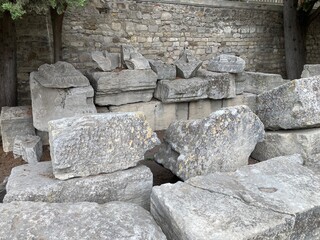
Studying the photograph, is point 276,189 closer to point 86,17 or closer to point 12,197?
point 12,197

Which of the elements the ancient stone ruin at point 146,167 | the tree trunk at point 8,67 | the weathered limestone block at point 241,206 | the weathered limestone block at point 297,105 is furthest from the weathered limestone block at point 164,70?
the tree trunk at point 8,67

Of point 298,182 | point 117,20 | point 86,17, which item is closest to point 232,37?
point 117,20

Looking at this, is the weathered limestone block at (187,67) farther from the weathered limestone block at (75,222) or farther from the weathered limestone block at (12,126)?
the weathered limestone block at (75,222)

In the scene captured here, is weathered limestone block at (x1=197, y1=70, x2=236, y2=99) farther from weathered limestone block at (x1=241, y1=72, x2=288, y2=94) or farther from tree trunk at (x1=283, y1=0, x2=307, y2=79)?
tree trunk at (x1=283, y1=0, x2=307, y2=79)

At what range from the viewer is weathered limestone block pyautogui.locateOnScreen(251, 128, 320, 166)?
10.8ft

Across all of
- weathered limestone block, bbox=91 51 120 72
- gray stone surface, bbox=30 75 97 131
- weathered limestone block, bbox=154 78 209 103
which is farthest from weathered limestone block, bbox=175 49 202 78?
gray stone surface, bbox=30 75 97 131

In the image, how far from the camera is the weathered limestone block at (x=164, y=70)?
4.41 m

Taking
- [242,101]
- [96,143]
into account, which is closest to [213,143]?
[96,143]

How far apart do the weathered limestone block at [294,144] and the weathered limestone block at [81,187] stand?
61.5 inches

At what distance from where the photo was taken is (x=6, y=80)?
5.01m

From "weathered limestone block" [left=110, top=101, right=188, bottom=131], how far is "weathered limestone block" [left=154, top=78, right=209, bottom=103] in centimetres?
15

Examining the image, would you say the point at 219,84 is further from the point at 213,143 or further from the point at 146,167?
the point at 146,167

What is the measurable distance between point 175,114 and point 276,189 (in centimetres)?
231

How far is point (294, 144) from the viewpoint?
11.1 feet
